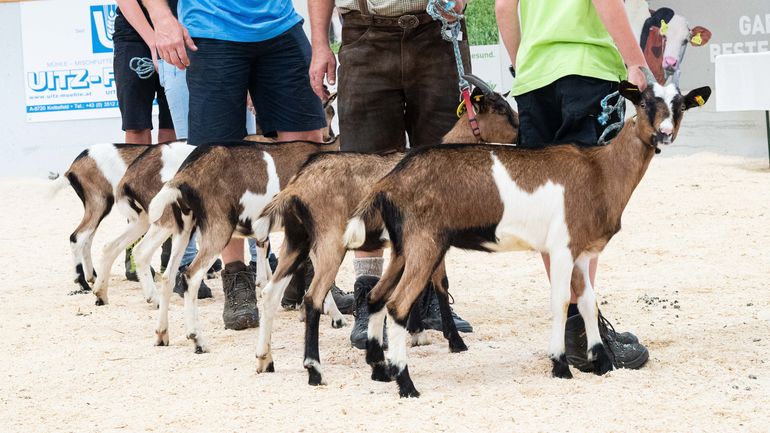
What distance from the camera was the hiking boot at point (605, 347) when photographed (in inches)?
192

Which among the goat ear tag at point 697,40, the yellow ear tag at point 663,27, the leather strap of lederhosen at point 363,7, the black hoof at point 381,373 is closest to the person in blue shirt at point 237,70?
the leather strap of lederhosen at point 363,7

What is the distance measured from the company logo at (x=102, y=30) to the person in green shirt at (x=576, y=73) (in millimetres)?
9670

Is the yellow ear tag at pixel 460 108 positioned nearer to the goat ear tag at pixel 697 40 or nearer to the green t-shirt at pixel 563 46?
the green t-shirt at pixel 563 46

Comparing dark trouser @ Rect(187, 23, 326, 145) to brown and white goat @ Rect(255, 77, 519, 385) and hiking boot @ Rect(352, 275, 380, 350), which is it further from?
hiking boot @ Rect(352, 275, 380, 350)

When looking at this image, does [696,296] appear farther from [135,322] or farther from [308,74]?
[135,322]

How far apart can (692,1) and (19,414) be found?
10.9 meters

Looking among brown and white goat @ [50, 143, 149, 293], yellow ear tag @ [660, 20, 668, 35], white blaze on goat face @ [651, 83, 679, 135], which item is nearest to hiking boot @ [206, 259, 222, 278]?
brown and white goat @ [50, 143, 149, 293]

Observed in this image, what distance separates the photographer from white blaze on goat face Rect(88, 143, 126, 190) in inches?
298

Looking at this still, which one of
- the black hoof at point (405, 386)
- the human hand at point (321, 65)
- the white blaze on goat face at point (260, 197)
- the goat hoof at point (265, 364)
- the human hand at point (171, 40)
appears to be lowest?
the goat hoof at point (265, 364)

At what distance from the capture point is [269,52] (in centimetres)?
631

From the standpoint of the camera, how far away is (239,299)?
6.29m

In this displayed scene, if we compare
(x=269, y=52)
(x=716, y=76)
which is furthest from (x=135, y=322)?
(x=716, y=76)

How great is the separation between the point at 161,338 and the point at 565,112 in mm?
2547

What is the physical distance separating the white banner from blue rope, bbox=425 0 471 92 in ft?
29.7
